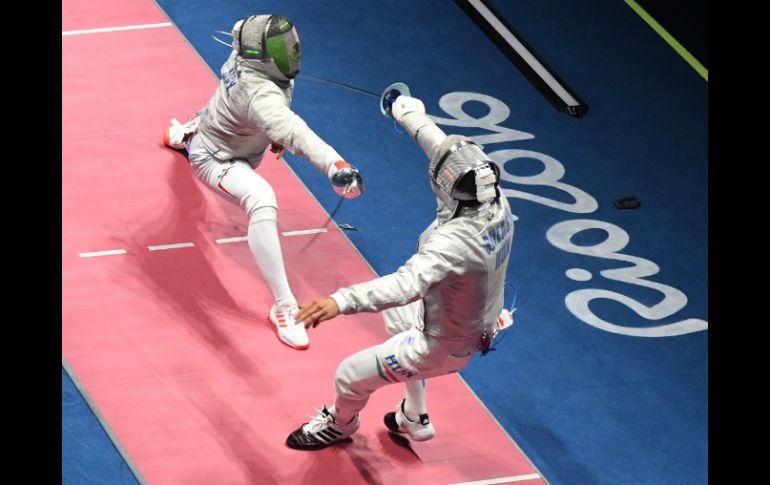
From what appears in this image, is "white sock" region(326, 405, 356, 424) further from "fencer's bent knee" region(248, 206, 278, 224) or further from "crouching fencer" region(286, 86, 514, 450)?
"fencer's bent knee" region(248, 206, 278, 224)

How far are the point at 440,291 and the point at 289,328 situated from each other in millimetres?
1403

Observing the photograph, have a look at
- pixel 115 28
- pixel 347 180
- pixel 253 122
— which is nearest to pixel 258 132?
pixel 253 122

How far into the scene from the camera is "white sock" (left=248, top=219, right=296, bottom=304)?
6684mm

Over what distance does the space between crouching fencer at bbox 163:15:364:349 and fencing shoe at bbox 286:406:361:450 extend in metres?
0.63

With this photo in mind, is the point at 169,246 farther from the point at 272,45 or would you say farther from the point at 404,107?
the point at 404,107

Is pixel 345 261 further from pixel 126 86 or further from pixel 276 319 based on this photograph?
pixel 126 86

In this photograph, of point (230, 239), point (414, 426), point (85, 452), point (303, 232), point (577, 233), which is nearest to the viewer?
point (85, 452)

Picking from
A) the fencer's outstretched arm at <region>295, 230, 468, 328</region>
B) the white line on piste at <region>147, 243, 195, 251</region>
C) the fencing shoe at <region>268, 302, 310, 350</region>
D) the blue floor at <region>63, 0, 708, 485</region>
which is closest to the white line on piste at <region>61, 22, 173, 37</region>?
the blue floor at <region>63, 0, 708, 485</region>

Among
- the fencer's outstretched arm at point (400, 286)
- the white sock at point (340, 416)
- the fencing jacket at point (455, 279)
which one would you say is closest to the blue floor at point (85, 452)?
the white sock at point (340, 416)

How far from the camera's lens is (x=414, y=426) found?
20.4 feet

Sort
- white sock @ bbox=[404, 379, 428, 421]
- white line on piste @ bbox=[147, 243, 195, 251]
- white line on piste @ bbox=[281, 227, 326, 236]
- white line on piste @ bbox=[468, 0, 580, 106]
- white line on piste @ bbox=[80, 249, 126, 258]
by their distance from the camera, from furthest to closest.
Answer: white line on piste @ bbox=[468, 0, 580, 106]
white line on piste @ bbox=[281, 227, 326, 236]
white line on piste @ bbox=[147, 243, 195, 251]
white line on piste @ bbox=[80, 249, 126, 258]
white sock @ bbox=[404, 379, 428, 421]

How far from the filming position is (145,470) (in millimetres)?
5973

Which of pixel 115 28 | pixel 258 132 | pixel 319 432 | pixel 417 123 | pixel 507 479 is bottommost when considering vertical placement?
pixel 507 479

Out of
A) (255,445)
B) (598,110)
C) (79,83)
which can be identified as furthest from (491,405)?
(79,83)
